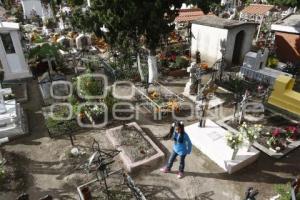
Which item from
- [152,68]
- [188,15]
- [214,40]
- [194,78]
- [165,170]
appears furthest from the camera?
[188,15]

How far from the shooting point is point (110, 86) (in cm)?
1406

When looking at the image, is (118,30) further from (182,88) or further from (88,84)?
(182,88)

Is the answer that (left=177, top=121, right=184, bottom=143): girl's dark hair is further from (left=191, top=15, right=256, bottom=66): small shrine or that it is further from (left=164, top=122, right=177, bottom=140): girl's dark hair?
(left=191, top=15, right=256, bottom=66): small shrine

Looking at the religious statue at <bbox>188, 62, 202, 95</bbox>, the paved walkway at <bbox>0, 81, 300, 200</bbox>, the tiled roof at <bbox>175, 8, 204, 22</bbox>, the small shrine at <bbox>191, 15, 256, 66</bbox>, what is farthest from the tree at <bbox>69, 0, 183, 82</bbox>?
the tiled roof at <bbox>175, 8, 204, 22</bbox>

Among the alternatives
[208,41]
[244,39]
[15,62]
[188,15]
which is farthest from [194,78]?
[188,15]

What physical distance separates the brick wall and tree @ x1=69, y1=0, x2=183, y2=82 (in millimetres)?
8795

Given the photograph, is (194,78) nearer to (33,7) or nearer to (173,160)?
(173,160)

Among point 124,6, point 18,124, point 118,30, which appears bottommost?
point 18,124

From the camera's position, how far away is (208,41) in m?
16.4

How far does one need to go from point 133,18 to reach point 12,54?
26.8 feet

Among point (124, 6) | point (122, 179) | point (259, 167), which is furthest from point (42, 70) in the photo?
point (259, 167)

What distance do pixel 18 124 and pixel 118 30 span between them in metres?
6.20

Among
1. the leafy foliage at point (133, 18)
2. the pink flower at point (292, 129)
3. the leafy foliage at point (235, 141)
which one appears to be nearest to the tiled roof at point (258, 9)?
the leafy foliage at point (133, 18)

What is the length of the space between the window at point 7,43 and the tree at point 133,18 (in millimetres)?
4841
